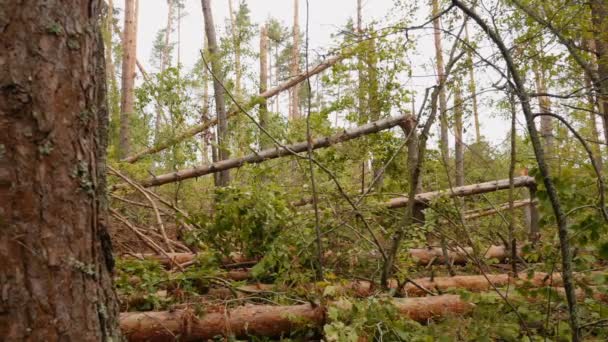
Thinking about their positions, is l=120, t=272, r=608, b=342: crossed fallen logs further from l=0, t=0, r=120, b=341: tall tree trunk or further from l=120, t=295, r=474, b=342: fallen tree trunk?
l=0, t=0, r=120, b=341: tall tree trunk

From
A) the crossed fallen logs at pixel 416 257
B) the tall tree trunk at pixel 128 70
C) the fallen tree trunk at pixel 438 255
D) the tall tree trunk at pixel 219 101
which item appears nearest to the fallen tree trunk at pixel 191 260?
the crossed fallen logs at pixel 416 257

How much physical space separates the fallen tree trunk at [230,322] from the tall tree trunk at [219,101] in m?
4.11

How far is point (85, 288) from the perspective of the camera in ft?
4.93

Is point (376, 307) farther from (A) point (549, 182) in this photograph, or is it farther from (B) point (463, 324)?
(A) point (549, 182)

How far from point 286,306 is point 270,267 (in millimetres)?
784

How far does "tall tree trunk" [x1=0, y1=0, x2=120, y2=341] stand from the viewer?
4.42 feet

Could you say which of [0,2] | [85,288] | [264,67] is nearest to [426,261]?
[85,288]

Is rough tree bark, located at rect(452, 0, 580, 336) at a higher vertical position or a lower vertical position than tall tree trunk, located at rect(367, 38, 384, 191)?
lower

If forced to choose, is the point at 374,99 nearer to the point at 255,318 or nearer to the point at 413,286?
the point at 413,286

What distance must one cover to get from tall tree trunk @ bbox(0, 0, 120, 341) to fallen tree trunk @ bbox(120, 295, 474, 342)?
136 cm

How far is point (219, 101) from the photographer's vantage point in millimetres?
8344

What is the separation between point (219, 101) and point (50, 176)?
7.11 meters

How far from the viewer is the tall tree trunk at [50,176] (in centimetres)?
135

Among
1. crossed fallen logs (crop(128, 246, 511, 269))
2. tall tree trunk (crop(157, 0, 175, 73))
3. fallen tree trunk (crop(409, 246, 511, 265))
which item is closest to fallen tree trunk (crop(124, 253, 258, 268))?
crossed fallen logs (crop(128, 246, 511, 269))
